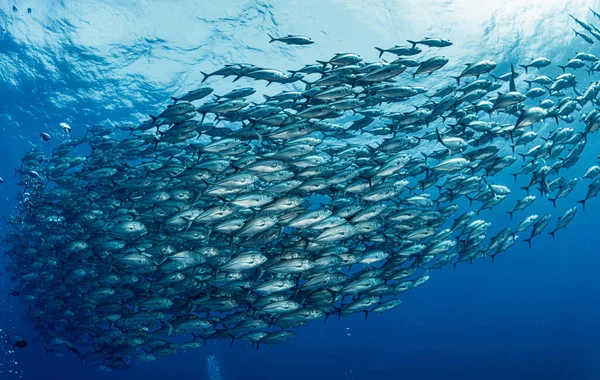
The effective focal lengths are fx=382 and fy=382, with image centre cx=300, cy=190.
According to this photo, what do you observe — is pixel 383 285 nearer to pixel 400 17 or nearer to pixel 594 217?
pixel 400 17

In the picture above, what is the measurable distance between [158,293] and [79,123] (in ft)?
58.1

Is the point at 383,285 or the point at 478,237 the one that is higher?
the point at 478,237

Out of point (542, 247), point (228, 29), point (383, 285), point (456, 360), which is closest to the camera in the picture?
point (383, 285)

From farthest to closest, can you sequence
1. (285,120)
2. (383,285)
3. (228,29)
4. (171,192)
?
1. (228,29)
2. (383,285)
3. (171,192)
4. (285,120)

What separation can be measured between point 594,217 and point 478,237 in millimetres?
81027

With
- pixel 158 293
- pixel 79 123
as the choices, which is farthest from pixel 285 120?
pixel 79 123

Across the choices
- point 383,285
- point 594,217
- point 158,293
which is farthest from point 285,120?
point 594,217

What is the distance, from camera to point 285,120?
Answer: 6832mm

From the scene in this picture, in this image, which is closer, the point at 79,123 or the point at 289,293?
the point at 289,293

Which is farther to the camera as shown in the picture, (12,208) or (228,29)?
(12,208)

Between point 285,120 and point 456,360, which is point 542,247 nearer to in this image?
point 456,360

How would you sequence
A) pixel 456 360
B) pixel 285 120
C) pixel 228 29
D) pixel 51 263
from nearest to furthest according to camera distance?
1. pixel 285 120
2. pixel 51 263
3. pixel 228 29
4. pixel 456 360

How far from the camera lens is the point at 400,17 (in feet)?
52.9

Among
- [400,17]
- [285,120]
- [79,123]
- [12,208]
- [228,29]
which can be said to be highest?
[12,208]
